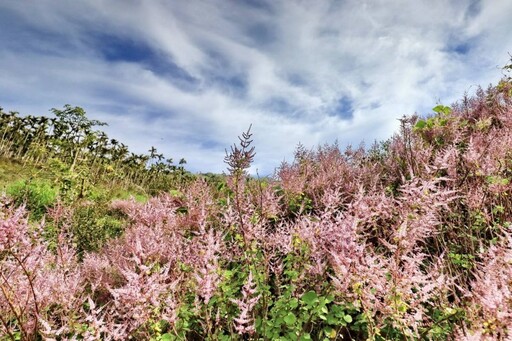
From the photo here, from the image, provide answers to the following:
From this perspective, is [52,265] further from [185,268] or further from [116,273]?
[185,268]

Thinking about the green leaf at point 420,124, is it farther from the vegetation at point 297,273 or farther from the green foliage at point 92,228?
the green foliage at point 92,228

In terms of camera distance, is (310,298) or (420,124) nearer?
(310,298)

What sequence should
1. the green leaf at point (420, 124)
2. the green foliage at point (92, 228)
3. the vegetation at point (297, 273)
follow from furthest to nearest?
the green foliage at point (92, 228), the green leaf at point (420, 124), the vegetation at point (297, 273)

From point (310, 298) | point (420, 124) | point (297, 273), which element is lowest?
point (310, 298)

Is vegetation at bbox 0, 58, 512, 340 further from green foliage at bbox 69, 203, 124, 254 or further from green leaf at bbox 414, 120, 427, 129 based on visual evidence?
green foliage at bbox 69, 203, 124, 254

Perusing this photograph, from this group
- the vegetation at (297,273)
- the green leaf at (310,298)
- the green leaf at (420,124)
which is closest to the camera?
the vegetation at (297,273)

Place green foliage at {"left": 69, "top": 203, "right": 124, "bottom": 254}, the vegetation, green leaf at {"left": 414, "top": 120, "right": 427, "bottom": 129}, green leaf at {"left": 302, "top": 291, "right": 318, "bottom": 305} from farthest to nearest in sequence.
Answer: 1. green foliage at {"left": 69, "top": 203, "right": 124, "bottom": 254}
2. green leaf at {"left": 414, "top": 120, "right": 427, "bottom": 129}
3. green leaf at {"left": 302, "top": 291, "right": 318, "bottom": 305}
4. the vegetation

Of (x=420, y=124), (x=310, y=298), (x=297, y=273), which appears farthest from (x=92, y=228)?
(x=420, y=124)

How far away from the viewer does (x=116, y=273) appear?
14.9 feet

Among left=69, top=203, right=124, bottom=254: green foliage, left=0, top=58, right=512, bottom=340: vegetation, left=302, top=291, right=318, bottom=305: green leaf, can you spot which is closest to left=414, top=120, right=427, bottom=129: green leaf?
left=0, top=58, right=512, bottom=340: vegetation

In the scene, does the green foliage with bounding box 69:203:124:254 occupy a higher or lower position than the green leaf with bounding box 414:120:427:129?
lower

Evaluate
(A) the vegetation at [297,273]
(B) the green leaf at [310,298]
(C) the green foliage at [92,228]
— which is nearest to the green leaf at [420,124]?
(A) the vegetation at [297,273]

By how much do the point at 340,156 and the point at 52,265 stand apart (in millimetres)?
6114

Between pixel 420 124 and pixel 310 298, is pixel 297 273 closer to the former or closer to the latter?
pixel 310 298
